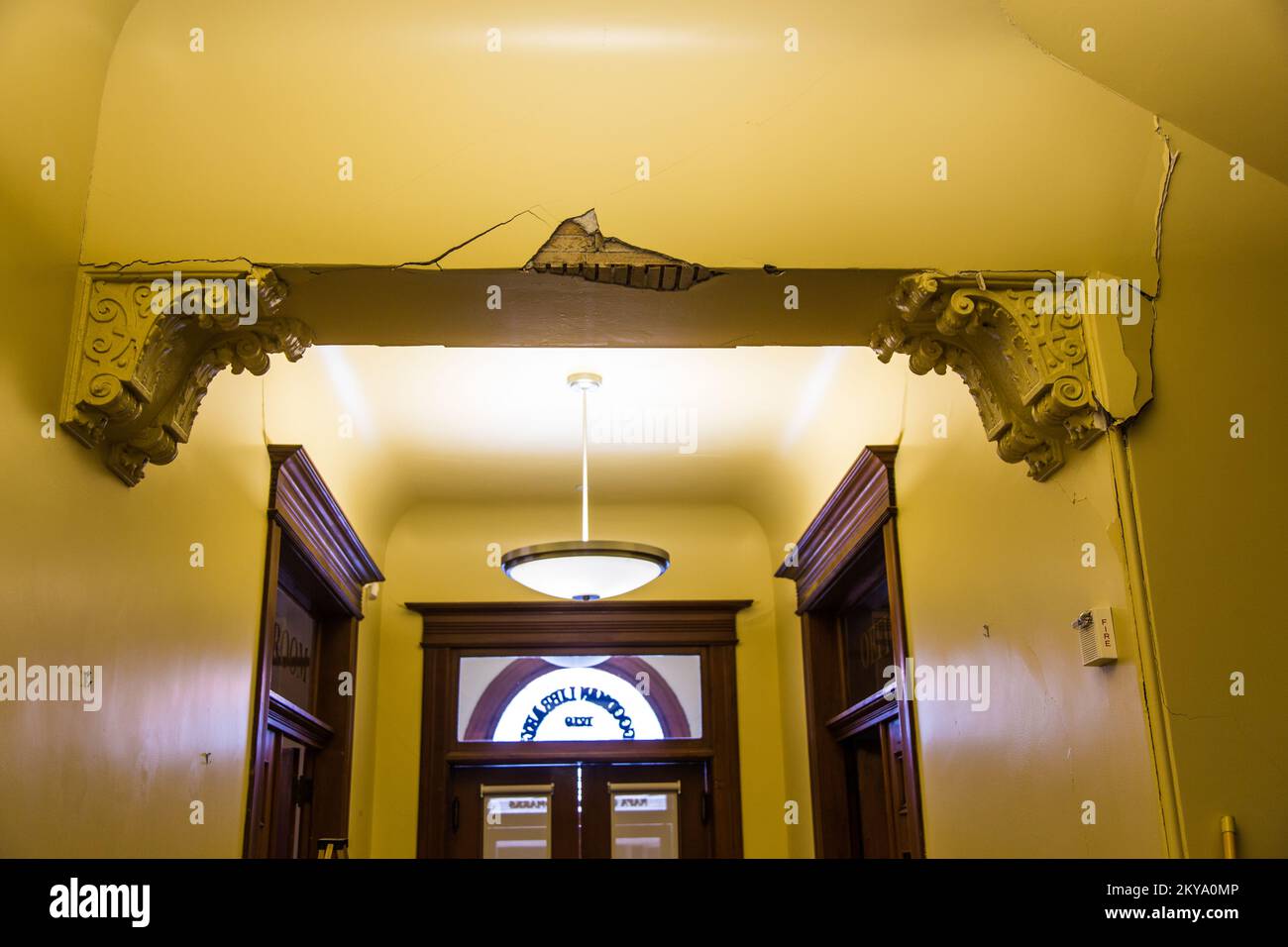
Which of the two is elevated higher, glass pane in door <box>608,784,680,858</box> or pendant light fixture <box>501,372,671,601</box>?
pendant light fixture <box>501,372,671,601</box>

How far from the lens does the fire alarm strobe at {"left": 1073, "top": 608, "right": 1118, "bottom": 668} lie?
8.86ft

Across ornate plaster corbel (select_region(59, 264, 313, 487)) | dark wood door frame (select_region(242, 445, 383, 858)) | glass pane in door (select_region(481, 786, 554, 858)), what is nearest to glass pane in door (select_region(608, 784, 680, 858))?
glass pane in door (select_region(481, 786, 554, 858))

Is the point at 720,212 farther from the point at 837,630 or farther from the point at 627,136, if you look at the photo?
the point at 837,630

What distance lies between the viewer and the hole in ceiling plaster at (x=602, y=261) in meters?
2.83

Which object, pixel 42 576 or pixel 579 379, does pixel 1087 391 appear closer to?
pixel 42 576

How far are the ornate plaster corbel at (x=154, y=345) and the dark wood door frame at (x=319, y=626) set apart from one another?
61.8 inches

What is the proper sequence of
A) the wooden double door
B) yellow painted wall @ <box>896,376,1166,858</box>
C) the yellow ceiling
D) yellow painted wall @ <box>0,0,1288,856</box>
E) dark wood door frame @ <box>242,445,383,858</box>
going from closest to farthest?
yellow painted wall @ <box>0,0,1288,856</box> < yellow painted wall @ <box>896,376,1166,858</box> < the yellow ceiling < dark wood door frame @ <box>242,445,383,858</box> < the wooden double door

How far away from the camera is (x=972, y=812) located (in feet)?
12.3

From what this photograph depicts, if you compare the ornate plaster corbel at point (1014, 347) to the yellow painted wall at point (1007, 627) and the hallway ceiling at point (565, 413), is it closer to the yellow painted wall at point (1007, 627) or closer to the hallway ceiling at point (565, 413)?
the yellow painted wall at point (1007, 627)

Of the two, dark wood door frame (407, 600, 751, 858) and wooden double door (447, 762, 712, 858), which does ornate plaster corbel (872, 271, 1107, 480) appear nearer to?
dark wood door frame (407, 600, 751, 858)

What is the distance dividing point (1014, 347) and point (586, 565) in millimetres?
2505

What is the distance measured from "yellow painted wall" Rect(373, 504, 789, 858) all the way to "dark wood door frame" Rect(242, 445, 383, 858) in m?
0.65

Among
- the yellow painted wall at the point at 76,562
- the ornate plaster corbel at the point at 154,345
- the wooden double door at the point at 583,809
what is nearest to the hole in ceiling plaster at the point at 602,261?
the ornate plaster corbel at the point at 154,345

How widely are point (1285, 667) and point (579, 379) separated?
3.28 metres
